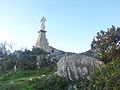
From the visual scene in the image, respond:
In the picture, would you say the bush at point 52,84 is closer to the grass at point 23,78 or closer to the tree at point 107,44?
the grass at point 23,78

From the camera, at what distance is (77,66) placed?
35156 millimetres

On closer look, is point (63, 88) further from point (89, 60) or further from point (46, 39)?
point (46, 39)

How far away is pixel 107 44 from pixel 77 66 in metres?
5.87

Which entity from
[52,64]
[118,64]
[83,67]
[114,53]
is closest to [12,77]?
[52,64]

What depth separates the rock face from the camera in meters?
34.4

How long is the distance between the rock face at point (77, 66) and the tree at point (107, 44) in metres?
1.69

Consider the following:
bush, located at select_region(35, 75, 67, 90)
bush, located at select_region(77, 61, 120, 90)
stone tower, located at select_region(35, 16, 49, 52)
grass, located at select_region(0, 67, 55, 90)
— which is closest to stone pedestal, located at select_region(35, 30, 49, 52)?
stone tower, located at select_region(35, 16, 49, 52)

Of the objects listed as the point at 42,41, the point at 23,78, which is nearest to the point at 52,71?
the point at 23,78

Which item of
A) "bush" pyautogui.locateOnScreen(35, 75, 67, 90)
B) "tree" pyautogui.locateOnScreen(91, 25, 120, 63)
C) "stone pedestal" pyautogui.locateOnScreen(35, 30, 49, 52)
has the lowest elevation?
"bush" pyautogui.locateOnScreen(35, 75, 67, 90)

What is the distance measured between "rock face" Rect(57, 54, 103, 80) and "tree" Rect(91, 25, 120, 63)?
169 centimetres

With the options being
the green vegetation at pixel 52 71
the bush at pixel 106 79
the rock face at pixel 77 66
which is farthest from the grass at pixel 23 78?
the bush at pixel 106 79

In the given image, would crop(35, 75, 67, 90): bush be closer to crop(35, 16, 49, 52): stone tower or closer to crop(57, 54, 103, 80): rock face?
crop(57, 54, 103, 80): rock face

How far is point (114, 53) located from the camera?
1442 inches

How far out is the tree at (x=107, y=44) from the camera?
36734 millimetres
